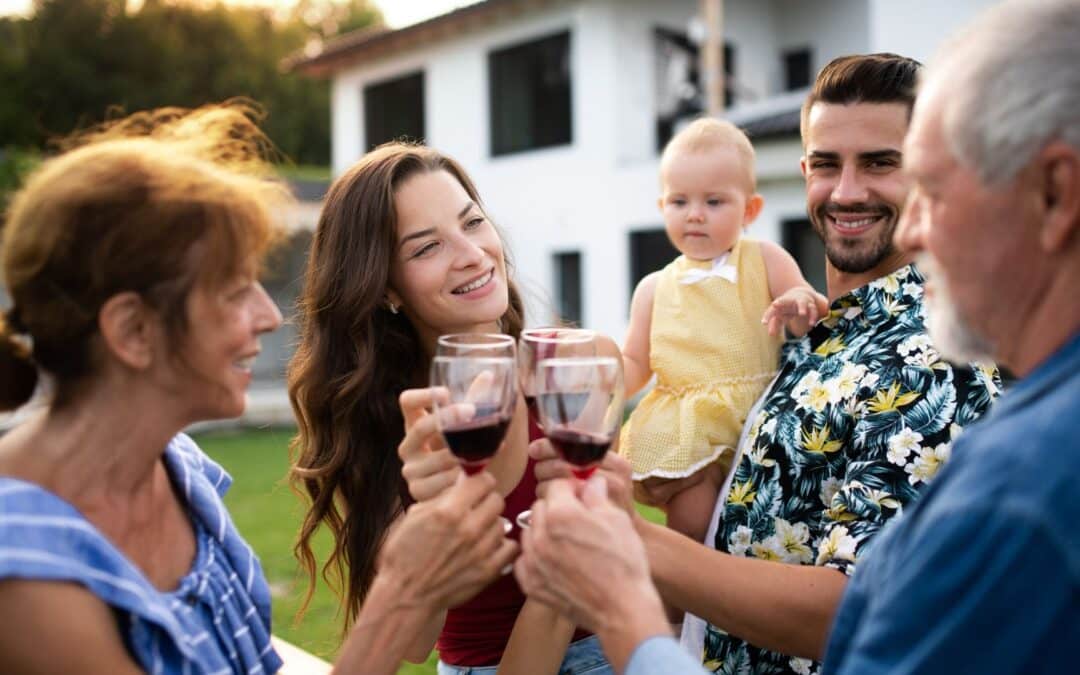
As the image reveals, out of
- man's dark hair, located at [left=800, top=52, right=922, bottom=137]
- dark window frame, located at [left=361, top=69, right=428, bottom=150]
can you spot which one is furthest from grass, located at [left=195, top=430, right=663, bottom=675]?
dark window frame, located at [left=361, top=69, right=428, bottom=150]

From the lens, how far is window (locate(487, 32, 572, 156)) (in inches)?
732

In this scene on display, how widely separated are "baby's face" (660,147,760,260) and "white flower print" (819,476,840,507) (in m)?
1.65

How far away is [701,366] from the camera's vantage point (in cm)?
375

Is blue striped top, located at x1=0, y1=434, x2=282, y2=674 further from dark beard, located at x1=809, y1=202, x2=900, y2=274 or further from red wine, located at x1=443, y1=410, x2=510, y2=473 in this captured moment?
dark beard, located at x1=809, y1=202, x2=900, y2=274

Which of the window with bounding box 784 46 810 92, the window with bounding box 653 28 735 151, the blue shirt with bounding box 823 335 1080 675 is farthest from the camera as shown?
the window with bounding box 784 46 810 92

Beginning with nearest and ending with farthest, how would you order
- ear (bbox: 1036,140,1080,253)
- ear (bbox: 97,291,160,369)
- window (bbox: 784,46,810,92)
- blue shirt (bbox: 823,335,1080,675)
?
blue shirt (bbox: 823,335,1080,675), ear (bbox: 1036,140,1080,253), ear (bbox: 97,291,160,369), window (bbox: 784,46,810,92)

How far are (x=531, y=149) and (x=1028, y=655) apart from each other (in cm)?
1861

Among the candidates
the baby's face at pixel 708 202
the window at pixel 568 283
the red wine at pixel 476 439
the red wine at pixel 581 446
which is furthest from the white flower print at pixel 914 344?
the window at pixel 568 283

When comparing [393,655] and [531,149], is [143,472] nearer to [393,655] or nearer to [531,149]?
[393,655]

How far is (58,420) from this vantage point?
203 centimetres

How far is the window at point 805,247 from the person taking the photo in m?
15.4

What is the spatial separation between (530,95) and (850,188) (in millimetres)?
16904

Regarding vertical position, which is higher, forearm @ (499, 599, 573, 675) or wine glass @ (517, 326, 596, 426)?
wine glass @ (517, 326, 596, 426)

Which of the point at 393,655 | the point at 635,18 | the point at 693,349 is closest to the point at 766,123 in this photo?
the point at 635,18
